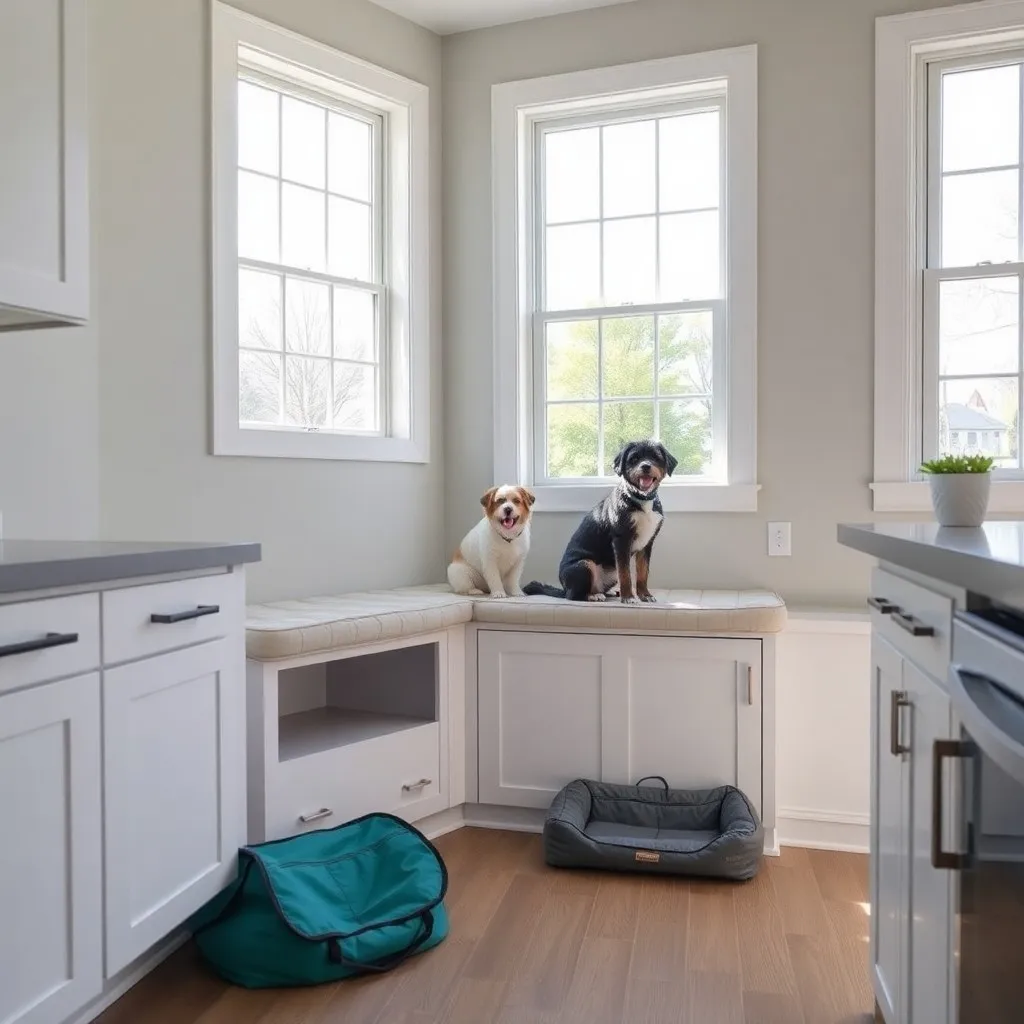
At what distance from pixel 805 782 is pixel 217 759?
181cm

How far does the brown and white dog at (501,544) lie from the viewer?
9.95 ft

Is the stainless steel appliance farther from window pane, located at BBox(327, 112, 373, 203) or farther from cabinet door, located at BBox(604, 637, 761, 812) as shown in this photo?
window pane, located at BBox(327, 112, 373, 203)

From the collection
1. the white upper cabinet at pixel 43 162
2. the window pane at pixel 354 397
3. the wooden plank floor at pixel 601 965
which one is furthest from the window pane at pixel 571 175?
the wooden plank floor at pixel 601 965

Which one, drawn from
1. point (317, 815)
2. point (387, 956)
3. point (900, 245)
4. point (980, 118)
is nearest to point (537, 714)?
point (317, 815)

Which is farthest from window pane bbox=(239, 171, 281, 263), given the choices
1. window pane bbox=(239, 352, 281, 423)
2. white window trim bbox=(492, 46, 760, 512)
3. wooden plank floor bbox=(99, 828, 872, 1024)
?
wooden plank floor bbox=(99, 828, 872, 1024)

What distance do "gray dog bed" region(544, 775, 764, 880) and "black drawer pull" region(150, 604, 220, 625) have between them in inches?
47.6

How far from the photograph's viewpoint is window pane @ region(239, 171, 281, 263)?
300cm

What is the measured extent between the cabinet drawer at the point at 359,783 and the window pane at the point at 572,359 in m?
1.41

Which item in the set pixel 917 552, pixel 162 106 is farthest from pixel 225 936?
pixel 162 106

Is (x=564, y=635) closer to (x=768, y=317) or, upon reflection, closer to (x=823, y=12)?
(x=768, y=317)

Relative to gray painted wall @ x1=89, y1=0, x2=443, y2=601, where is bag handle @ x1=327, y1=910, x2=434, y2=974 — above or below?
below

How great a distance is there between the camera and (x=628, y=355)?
3.45 metres

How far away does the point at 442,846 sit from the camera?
2.77 meters

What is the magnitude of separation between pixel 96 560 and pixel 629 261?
2.46 metres
